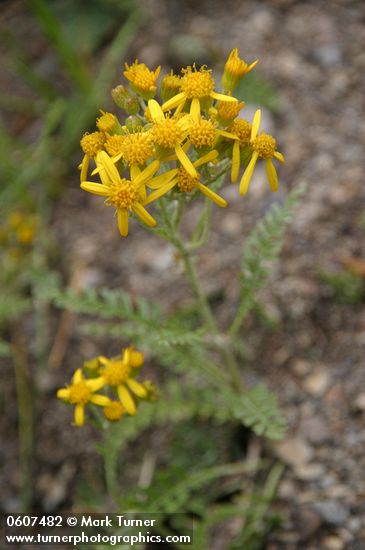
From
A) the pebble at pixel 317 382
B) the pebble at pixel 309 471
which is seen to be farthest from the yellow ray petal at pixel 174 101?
the pebble at pixel 309 471

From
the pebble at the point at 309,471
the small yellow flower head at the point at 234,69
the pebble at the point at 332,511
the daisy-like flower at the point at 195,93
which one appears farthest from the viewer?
the pebble at the point at 309,471

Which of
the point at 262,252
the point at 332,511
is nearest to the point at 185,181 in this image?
the point at 262,252

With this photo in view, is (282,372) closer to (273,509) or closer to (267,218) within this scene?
(273,509)

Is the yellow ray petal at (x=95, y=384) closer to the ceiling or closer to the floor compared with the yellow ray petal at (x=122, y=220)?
closer to the floor

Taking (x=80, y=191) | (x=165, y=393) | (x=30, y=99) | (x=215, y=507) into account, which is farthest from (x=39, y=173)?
(x=215, y=507)

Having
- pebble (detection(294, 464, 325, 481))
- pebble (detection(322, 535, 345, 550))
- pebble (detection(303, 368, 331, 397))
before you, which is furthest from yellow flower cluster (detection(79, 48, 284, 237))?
pebble (detection(322, 535, 345, 550))

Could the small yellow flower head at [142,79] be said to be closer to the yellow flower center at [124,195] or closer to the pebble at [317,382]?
the yellow flower center at [124,195]

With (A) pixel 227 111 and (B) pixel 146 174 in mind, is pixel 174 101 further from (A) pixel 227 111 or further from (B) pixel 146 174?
(B) pixel 146 174
